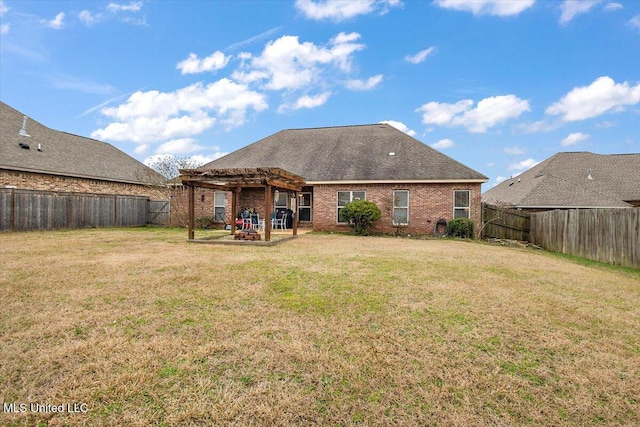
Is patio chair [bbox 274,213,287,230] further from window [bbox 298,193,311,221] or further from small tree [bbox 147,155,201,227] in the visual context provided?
small tree [bbox 147,155,201,227]

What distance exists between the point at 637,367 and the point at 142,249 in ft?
33.1

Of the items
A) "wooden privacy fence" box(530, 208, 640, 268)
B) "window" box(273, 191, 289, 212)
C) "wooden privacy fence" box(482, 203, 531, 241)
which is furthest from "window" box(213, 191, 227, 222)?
"wooden privacy fence" box(530, 208, 640, 268)

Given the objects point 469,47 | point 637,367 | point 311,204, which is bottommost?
point 637,367

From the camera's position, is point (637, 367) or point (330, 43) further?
point (330, 43)

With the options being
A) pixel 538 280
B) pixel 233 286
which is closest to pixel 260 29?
Answer: pixel 233 286

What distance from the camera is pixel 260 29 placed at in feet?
48.3

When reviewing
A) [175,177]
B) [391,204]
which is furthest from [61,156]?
[391,204]

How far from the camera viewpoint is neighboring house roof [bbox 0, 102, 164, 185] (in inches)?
636

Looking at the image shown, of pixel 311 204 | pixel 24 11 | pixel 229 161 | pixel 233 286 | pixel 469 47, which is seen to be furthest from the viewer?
pixel 229 161

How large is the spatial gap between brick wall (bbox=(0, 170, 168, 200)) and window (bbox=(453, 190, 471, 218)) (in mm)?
17503

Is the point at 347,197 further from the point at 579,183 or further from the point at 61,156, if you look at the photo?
the point at 61,156

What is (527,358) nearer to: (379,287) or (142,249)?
(379,287)

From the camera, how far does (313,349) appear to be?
3135mm

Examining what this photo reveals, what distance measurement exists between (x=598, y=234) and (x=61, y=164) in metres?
24.2
